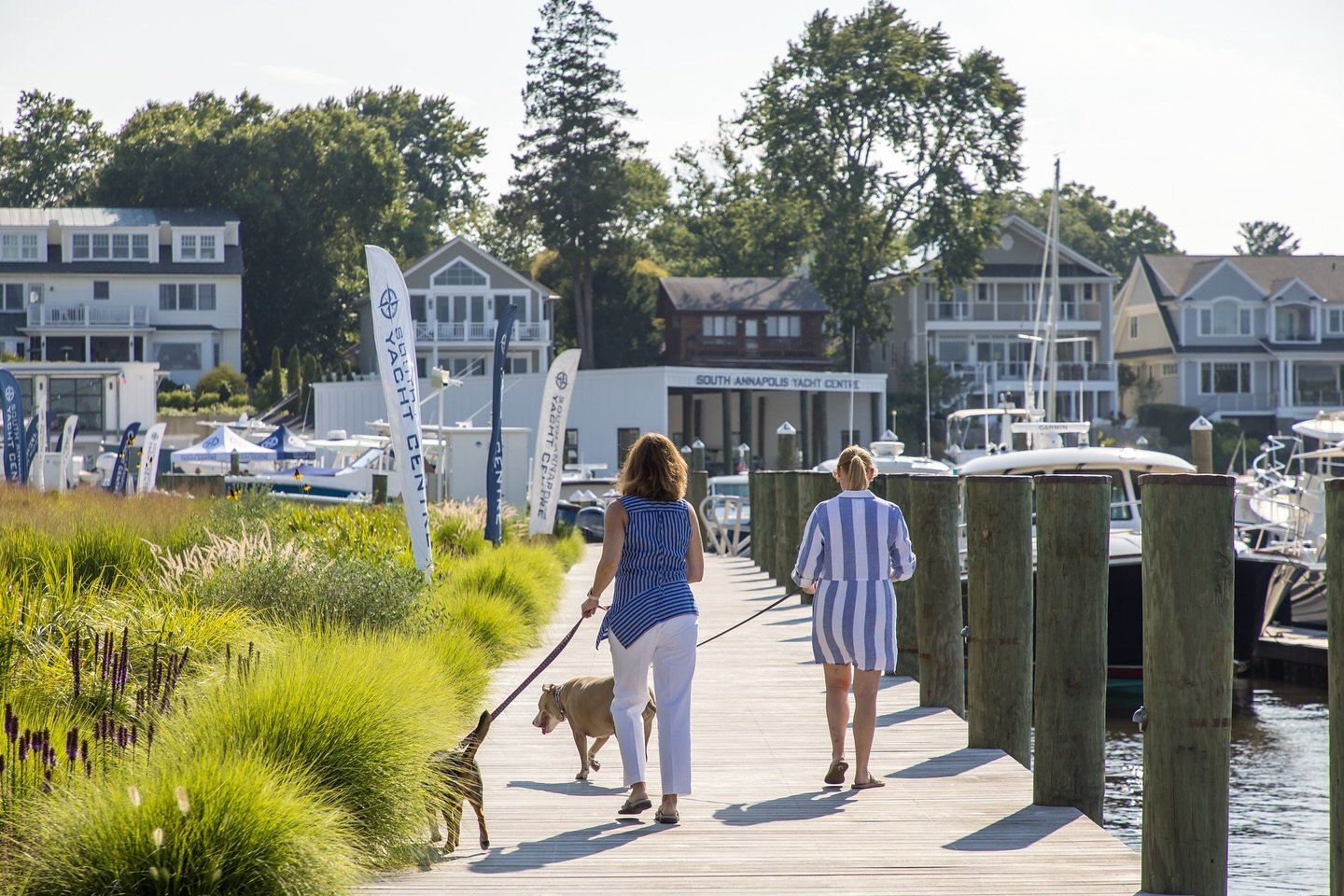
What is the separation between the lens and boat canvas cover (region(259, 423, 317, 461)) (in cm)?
4238

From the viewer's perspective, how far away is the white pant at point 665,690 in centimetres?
636

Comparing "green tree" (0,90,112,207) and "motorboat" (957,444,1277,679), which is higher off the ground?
"green tree" (0,90,112,207)

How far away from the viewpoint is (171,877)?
4387 millimetres

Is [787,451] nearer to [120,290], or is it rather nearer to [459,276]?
[459,276]

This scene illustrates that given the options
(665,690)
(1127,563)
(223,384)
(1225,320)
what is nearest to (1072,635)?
(665,690)

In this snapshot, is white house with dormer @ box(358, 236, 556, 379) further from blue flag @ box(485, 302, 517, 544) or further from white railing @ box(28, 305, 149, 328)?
blue flag @ box(485, 302, 517, 544)

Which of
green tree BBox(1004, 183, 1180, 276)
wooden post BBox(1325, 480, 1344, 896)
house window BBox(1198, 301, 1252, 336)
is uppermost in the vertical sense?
green tree BBox(1004, 183, 1180, 276)

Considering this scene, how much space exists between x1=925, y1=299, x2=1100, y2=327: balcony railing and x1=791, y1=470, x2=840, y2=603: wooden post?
5324cm

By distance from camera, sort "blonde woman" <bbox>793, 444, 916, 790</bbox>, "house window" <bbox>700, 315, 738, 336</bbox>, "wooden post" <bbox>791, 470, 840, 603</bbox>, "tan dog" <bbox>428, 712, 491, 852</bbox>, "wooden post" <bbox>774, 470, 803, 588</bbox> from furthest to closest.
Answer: "house window" <bbox>700, 315, 738, 336</bbox> < "wooden post" <bbox>774, 470, 803, 588</bbox> < "wooden post" <bbox>791, 470, 840, 603</bbox> < "blonde woman" <bbox>793, 444, 916, 790</bbox> < "tan dog" <bbox>428, 712, 491, 852</bbox>

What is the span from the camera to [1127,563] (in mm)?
15414

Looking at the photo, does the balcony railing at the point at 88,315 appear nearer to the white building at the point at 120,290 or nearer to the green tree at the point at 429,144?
the white building at the point at 120,290

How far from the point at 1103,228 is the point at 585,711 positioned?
104 m

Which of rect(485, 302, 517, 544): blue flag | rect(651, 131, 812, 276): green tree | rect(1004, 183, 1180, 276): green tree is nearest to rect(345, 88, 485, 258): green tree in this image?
rect(651, 131, 812, 276): green tree

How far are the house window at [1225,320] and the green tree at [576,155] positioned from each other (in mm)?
26921
